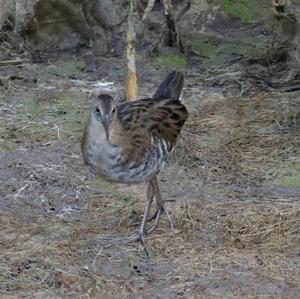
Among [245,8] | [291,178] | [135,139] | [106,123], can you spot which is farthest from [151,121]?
[245,8]

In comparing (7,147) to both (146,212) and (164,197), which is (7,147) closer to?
(164,197)

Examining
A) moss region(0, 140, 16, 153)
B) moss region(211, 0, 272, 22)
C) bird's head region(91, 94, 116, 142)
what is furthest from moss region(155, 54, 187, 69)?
bird's head region(91, 94, 116, 142)

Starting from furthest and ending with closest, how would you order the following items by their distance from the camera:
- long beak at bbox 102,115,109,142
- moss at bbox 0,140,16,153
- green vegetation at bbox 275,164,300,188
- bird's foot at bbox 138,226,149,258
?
moss at bbox 0,140,16,153
green vegetation at bbox 275,164,300,188
bird's foot at bbox 138,226,149,258
long beak at bbox 102,115,109,142

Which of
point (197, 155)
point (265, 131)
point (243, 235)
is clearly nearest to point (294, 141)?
point (265, 131)

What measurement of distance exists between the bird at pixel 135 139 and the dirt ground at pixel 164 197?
1.32 feet

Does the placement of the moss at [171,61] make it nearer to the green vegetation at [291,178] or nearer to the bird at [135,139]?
the green vegetation at [291,178]

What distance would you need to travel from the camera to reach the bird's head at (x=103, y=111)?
6.26m

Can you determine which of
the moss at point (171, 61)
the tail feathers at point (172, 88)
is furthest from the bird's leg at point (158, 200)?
the moss at point (171, 61)

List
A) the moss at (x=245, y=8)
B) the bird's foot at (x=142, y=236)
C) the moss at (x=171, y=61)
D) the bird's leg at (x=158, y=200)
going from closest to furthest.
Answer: the bird's foot at (x=142, y=236)
the bird's leg at (x=158, y=200)
the moss at (x=171, y=61)
the moss at (x=245, y=8)

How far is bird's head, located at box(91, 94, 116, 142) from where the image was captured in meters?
6.26

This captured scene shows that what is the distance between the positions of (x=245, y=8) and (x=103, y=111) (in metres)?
5.74

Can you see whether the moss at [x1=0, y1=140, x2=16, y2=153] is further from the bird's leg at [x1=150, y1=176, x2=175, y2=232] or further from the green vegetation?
the green vegetation

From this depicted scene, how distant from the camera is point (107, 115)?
247 inches

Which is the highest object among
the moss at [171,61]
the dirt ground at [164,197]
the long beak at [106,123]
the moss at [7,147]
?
the long beak at [106,123]
